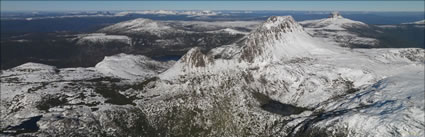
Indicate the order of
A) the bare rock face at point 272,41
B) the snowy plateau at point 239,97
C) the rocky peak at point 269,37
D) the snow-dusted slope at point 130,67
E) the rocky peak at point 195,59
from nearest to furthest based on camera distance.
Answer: the snowy plateau at point 239,97
the rocky peak at point 195,59
the bare rock face at point 272,41
the rocky peak at point 269,37
the snow-dusted slope at point 130,67

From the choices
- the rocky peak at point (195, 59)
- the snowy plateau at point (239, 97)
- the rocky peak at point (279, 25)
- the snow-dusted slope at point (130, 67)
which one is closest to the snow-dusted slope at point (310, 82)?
the rocky peak at point (195, 59)

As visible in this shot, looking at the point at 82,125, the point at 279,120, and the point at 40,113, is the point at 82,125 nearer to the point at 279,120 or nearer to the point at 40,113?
the point at 40,113

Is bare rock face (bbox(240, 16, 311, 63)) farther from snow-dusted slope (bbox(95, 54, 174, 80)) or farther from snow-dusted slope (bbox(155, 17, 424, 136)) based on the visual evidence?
Result: snow-dusted slope (bbox(95, 54, 174, 80))

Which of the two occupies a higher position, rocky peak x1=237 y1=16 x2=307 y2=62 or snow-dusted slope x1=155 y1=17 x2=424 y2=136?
rocky peak x1=237 y1=16 x2=307 y2=62

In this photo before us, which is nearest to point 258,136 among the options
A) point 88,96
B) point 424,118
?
point 424,118

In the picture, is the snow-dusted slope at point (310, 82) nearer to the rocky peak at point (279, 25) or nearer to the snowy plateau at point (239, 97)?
the snowy plateau at point (239, 97)

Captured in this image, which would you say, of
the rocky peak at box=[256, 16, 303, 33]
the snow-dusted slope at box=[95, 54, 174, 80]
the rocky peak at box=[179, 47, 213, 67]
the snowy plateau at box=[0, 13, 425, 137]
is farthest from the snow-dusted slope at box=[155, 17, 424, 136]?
the snow-dusted slope at box=[95, 54, 174, 80]
